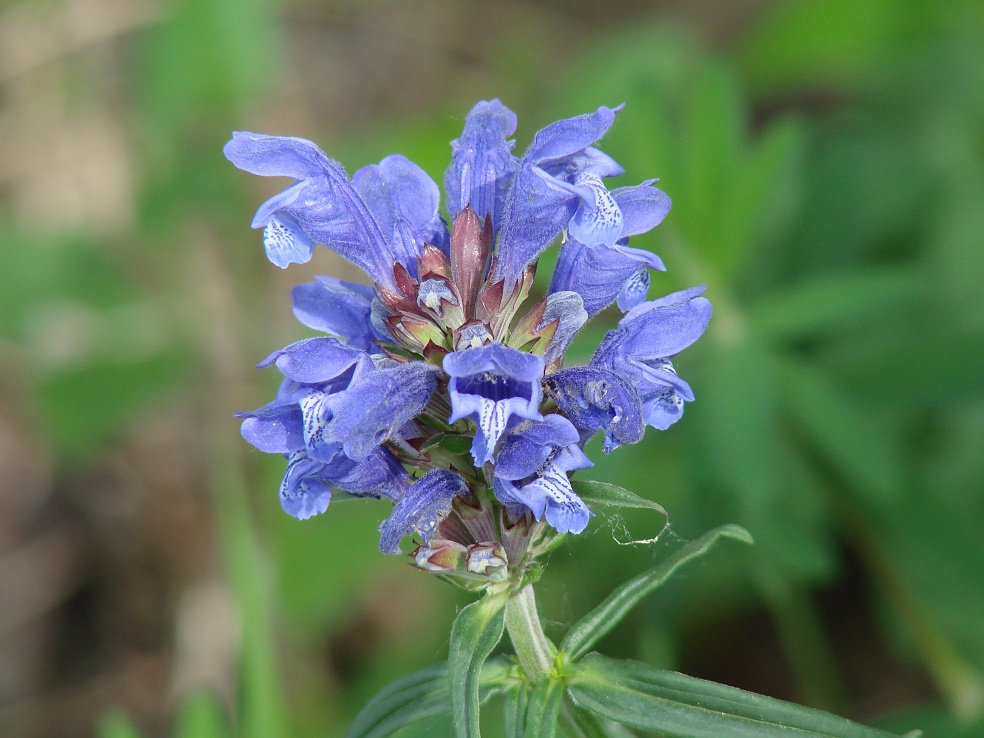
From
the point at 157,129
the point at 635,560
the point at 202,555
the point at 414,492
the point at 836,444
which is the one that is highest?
the point at 157,129

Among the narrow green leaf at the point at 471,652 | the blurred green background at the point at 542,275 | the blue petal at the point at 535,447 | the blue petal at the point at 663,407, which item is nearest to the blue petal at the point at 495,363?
the blue petal at the point at 535,447

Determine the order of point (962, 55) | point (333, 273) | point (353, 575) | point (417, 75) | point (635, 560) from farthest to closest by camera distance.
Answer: point (417, 75), point (333, 273), point (962, 55), point (353, 575), point (635, 560)

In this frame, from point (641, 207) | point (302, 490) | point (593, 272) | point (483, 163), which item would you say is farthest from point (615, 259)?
point (302, 490)

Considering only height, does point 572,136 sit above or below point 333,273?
above

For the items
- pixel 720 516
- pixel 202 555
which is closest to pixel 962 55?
pixel 720 516

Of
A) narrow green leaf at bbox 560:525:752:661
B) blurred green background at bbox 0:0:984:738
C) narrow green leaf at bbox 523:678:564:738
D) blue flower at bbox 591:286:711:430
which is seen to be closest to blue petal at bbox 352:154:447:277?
Answer: blue flower at bbox 591:286:711:430

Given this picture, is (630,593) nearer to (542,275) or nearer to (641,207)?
(641,207)

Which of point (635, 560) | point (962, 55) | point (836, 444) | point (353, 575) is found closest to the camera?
point (836, 444)

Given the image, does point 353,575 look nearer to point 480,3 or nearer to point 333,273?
point 333,273

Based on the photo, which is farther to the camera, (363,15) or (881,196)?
(363,15)
